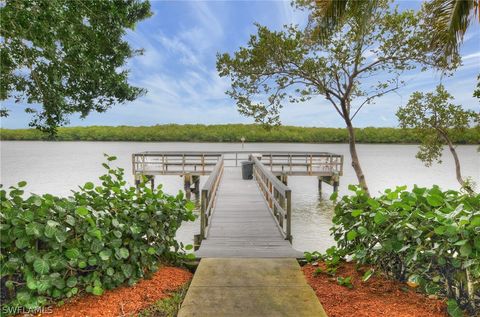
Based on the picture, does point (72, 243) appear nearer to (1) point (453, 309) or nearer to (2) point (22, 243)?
(2) point (22, 243)

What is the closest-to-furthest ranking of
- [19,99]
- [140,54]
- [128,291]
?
1. [128,291]
2. [19,99]
3. [140,54]

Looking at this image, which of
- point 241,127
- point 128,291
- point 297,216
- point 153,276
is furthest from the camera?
point 241,127

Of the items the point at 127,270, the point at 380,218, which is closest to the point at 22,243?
the point at 127,270

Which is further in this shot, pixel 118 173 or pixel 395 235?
pixel 118 173

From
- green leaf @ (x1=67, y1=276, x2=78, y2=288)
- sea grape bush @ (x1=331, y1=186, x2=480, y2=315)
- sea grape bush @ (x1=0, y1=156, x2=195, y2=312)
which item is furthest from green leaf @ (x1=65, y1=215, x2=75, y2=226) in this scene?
sea grape bush @ (x1=331, y1=186, x2=480, y2=315)

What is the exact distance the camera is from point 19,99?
791 cm

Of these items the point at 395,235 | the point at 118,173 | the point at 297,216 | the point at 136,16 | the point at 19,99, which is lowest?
the point at 297,216

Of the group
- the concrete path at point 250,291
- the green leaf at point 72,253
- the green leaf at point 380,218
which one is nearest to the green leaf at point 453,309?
the green leaf at point 380,218

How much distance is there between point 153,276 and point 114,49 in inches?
237

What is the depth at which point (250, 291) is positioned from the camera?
353 centimetres

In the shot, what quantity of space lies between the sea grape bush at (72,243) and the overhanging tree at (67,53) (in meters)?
4.24

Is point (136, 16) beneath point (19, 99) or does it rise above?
above

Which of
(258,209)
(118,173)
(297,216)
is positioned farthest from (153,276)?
(297,216)

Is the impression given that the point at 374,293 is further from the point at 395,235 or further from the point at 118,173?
the point at 118,173
